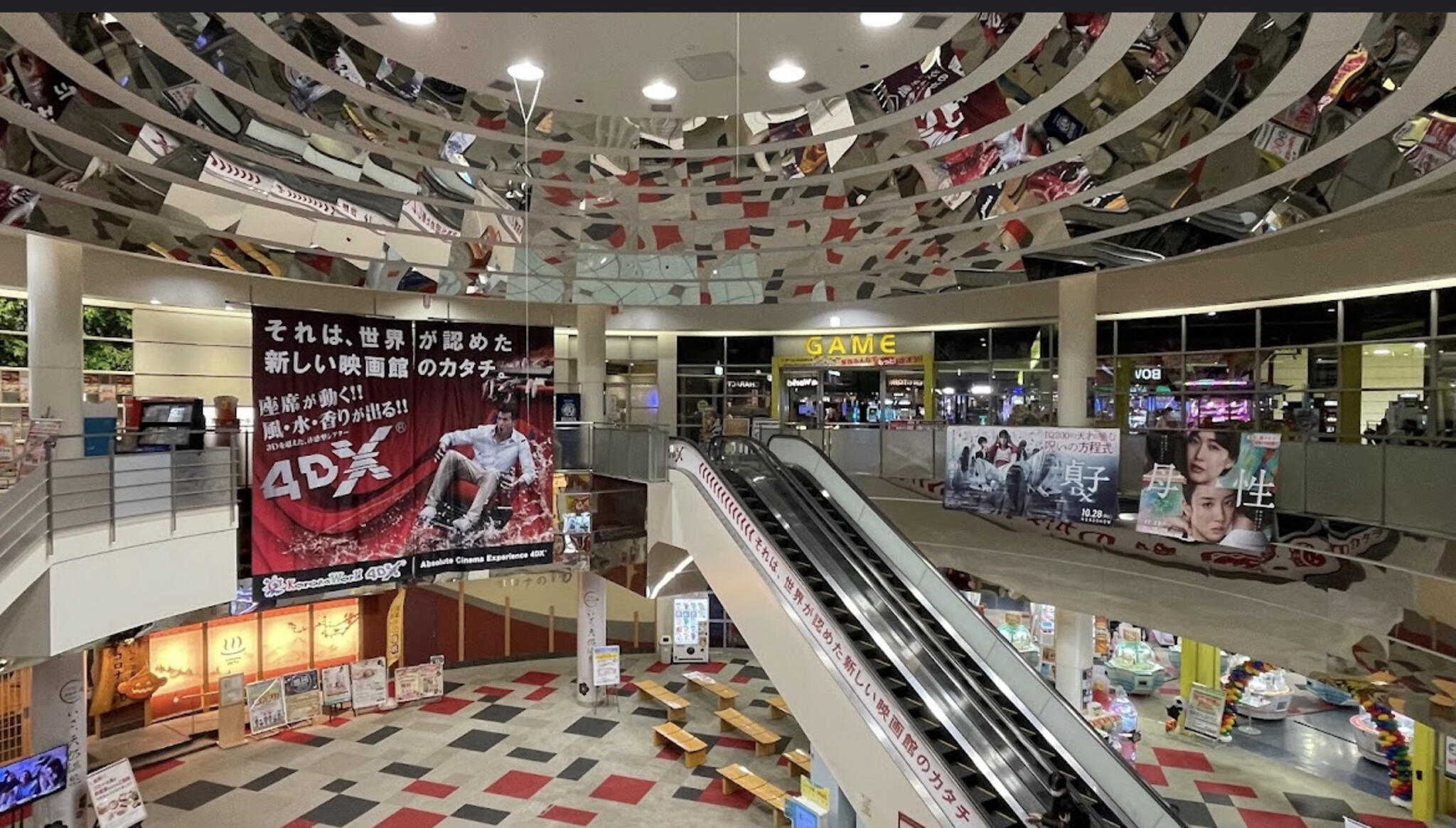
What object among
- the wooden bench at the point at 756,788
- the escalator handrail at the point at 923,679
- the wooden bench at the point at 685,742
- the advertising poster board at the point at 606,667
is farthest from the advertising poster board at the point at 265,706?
the escalator handrail at the point at 923,679

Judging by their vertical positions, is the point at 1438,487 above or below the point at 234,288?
below

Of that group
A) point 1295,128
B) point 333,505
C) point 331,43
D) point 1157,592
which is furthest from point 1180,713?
point 331,43

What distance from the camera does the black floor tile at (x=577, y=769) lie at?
502 inches

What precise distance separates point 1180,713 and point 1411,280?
27.8 ft

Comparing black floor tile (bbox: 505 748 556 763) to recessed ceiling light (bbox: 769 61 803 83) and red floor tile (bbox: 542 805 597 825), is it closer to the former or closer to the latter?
red floor tile (bbox: 542 805 597 825)

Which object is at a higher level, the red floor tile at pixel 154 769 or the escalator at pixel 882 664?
the escalator at pixel 882 664

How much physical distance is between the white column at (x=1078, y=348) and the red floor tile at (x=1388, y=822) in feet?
21.9

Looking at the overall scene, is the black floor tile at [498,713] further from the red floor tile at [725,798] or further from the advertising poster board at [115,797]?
the advertising poster board at [115,797]

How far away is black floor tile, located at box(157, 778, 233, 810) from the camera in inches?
464

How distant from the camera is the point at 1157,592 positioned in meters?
10.3

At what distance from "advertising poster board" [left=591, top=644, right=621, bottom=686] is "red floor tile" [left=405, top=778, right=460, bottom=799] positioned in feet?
11.3

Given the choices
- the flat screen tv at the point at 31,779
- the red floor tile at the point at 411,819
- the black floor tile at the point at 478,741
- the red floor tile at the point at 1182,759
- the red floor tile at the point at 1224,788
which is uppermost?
the flat screen tv at the point at 31,779

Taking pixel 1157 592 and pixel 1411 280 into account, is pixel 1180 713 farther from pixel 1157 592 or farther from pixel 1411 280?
pixel 1411 280

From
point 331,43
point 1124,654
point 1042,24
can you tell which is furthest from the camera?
point 1124,654
